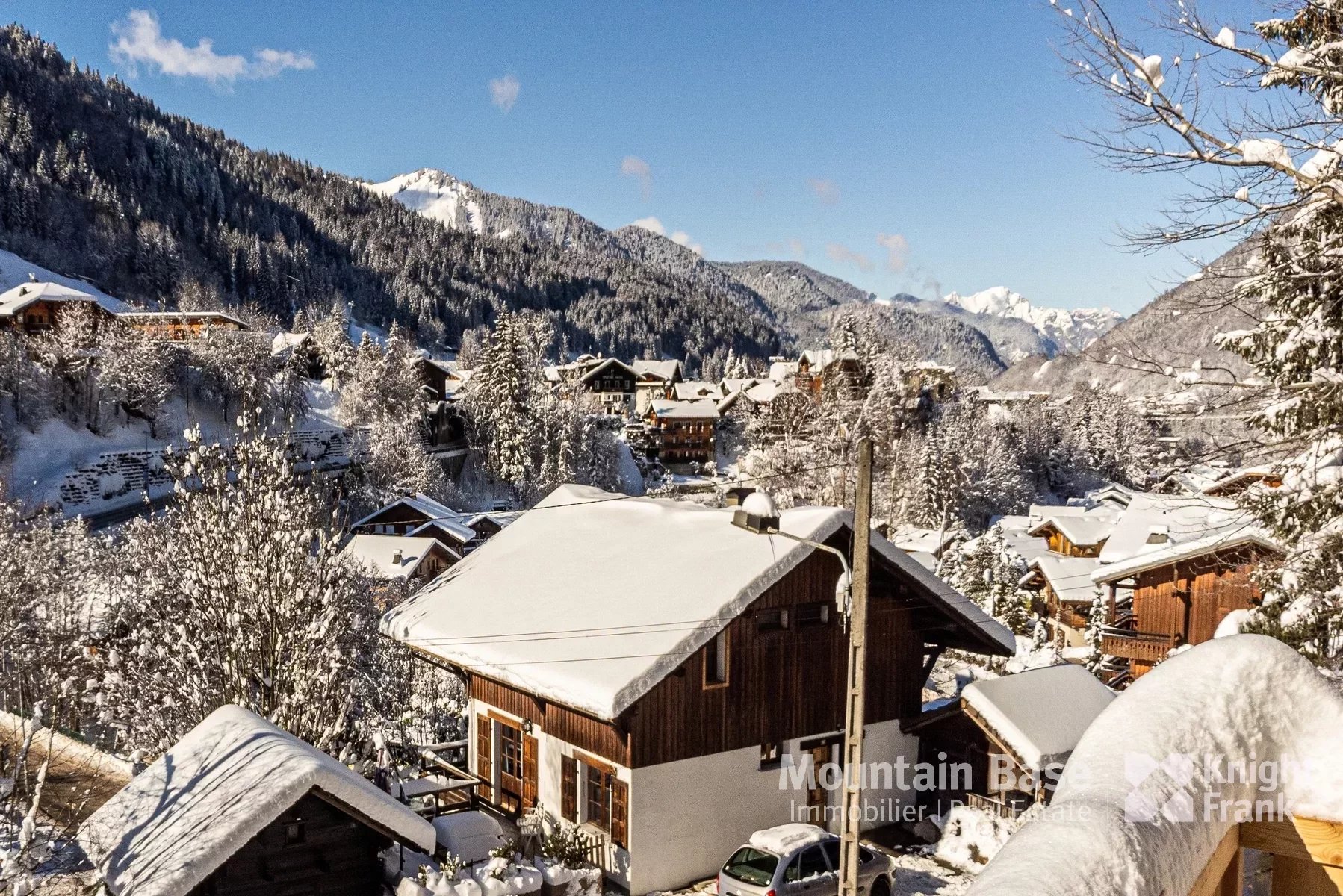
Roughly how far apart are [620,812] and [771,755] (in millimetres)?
3596

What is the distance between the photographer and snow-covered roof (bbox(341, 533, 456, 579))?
4347 cm

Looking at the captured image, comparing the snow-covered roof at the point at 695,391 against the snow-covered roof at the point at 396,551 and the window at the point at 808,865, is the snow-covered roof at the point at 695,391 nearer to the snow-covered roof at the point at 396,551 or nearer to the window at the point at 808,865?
the snow-covered roof at the point at 396,551

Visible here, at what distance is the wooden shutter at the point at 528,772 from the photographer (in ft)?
62.6

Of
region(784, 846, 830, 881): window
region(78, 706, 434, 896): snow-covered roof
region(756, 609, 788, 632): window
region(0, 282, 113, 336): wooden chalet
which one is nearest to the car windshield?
region(784, 846, 830, 881): window

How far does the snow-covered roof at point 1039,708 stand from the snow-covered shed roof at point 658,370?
114636 millimetres

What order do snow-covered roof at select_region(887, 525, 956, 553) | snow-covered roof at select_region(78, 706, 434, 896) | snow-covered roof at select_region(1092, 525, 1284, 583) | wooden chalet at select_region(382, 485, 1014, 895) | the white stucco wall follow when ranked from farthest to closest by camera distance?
1. snow-covered roof at select_region(887, 525, 956, 553)
2. snow-covered roof at select_region(1092, 525, 1284, 583)
3. wooden chalet at select_region(382, 485, 1014, 895)
4. the white stucco wall
5. snow-covered roof at select_region(78, 706, 434, 896)

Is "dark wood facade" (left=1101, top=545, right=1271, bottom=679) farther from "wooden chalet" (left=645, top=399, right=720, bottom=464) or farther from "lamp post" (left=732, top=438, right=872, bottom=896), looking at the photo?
"wooden chalet" (left=645, top=399, right=720, bottom=464)

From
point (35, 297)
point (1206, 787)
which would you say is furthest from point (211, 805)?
point (35, 297)

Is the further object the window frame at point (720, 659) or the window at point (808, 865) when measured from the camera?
the window frame at point (720, 659)

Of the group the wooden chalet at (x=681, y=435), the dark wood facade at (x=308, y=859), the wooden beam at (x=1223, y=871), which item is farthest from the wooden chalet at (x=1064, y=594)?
the wooden chalet at (x=681, y=435)

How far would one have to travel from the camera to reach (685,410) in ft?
339

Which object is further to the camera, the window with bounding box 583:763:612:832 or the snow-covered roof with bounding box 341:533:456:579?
the snow-covered roof with bounding box 341:533:456:579

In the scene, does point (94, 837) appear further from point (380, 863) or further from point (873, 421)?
point (873, 421)

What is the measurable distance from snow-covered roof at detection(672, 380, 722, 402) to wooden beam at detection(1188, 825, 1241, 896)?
11908 centimetres
